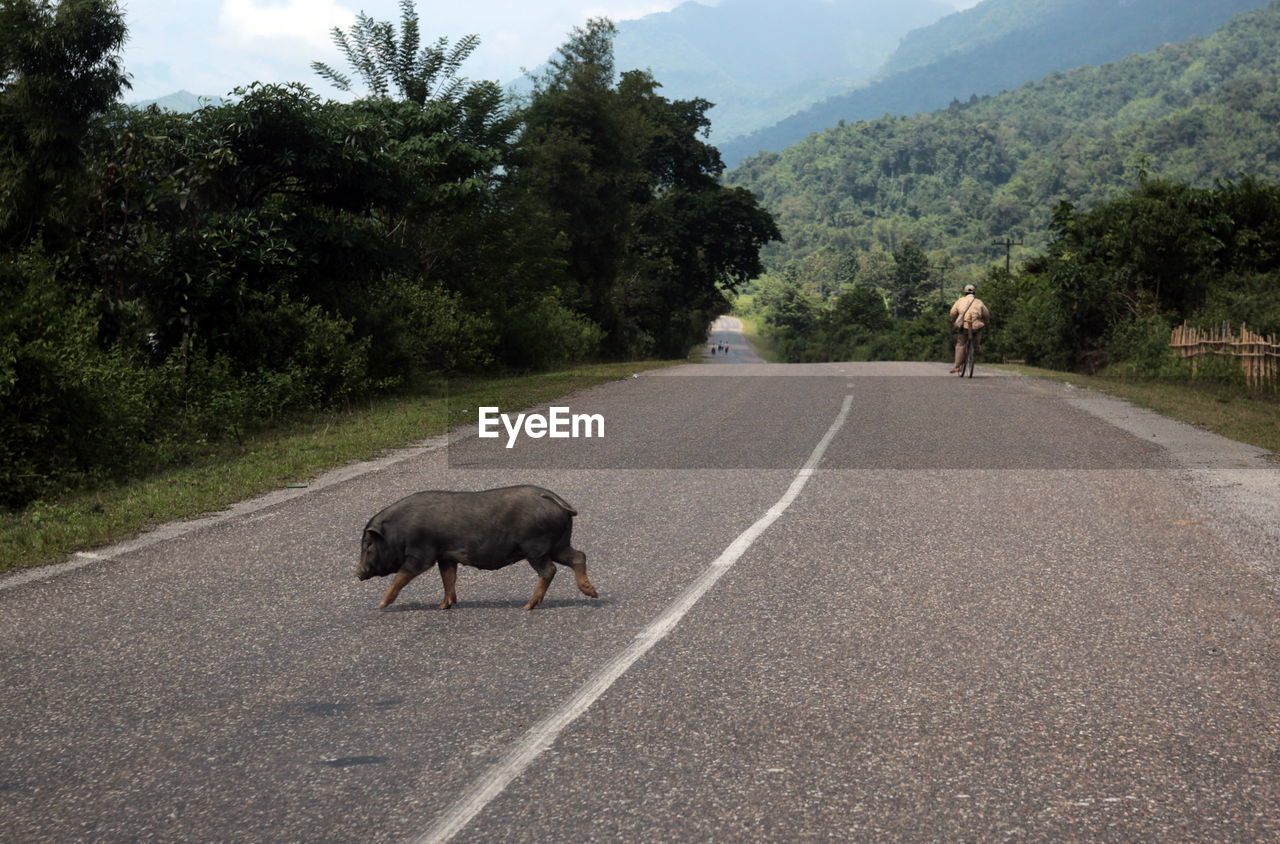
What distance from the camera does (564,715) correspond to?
5172 millimetres

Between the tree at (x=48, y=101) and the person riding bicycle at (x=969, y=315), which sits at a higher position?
the tree at (x=48, y=101)

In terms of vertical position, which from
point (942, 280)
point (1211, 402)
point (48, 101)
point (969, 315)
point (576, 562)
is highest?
point (48, 101)

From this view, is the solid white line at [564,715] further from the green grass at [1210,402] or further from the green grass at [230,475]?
the green grass at [1210,402]

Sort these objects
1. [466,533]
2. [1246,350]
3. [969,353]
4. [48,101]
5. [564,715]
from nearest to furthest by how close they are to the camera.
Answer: [564,715] → [466,533] → [48,101] → [1246,350] → [969,353]

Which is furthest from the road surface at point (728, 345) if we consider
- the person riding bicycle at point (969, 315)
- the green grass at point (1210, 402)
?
the green grass at point (1210, 402)

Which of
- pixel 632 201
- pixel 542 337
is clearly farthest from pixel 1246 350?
pixel 632 201

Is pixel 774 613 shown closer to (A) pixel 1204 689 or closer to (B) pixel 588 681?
(B) pixel 588 681

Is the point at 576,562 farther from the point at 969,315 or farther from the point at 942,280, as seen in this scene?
the point at 942,280

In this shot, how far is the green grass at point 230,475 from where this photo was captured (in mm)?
9422

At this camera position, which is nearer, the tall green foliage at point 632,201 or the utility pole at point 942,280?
the tall green foliage at point 632,201

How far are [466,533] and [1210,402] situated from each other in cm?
1862

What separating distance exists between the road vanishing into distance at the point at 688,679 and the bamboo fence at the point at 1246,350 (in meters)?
15.2

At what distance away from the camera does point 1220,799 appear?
4.31m

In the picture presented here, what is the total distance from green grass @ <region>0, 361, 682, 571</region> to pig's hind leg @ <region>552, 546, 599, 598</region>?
3965 mm
